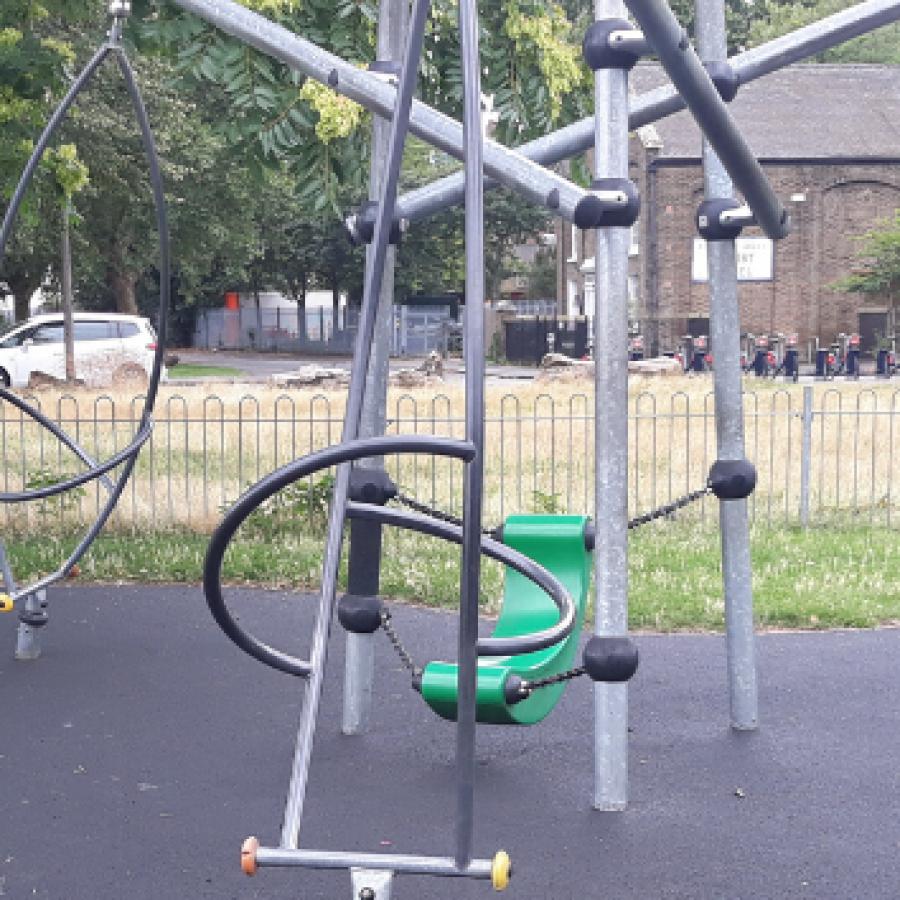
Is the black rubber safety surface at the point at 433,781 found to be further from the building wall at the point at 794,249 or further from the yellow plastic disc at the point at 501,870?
the building wall at the point at 794,249

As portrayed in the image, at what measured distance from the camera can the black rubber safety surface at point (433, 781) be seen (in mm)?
3561

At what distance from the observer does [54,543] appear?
8.62 meters

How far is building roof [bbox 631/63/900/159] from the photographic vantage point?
39.6 metres

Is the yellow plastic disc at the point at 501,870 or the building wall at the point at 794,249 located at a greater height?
the building wall at the point at 794,249

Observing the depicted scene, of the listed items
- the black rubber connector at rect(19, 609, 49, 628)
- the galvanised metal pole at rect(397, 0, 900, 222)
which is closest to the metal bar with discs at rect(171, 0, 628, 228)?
the galvanised metal pole at rect(397, 0, 900, 222)

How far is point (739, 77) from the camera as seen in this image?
430 cm

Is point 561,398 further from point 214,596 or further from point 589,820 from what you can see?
point 214,596

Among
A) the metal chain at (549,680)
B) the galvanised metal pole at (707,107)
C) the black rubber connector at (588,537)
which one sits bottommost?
the metal chain at (549,680)

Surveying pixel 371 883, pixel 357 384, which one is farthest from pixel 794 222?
pixel 371 883

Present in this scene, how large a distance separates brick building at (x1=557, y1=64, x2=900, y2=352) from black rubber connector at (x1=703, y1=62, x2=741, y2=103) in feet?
112

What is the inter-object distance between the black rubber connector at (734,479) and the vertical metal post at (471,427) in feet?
7.73

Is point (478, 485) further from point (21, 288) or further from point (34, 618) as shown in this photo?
point (21, 288)

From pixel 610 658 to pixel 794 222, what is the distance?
36.6 metres

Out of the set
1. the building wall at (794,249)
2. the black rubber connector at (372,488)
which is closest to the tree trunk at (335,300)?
the building wall at (794,249)
